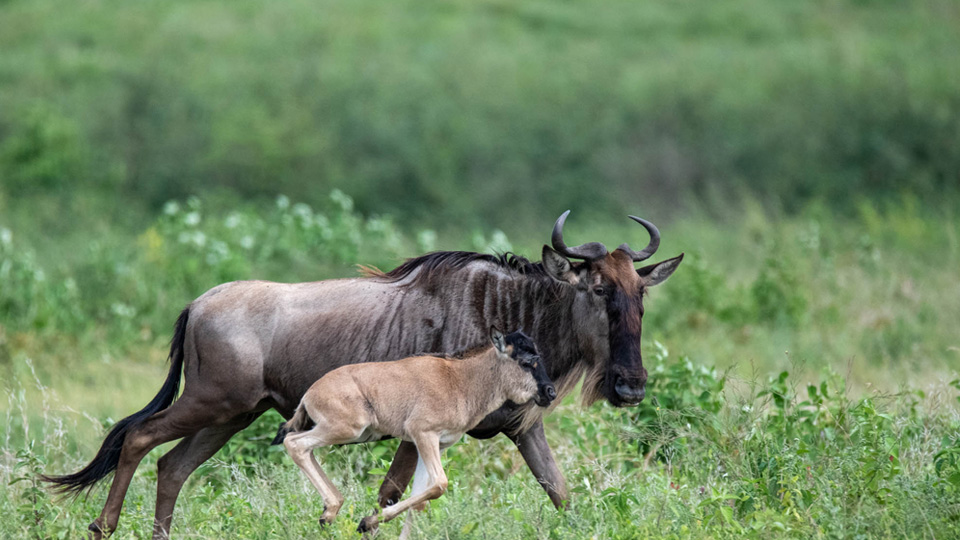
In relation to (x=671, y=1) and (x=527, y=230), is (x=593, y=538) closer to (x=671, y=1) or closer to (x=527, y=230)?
(x=527, y=230)

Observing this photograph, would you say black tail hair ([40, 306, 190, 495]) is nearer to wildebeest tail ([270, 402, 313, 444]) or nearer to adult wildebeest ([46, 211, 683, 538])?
adult wildebeest ([46, 211, 683, 538])

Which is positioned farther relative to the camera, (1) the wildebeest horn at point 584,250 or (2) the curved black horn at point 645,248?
(2) the curved black horn at point 645,248

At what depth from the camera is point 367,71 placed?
28.0 m

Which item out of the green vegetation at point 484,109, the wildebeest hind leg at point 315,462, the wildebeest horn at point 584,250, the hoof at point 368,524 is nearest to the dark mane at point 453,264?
the wildebeest horn at point 584,250

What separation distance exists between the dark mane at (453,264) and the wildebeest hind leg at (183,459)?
1180mm

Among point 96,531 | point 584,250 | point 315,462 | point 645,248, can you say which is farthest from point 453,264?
point 96,531

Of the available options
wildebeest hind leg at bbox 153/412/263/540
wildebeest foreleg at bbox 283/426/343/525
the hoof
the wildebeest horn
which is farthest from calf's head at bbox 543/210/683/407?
wildebeest hind leg at bbox 153/412/263/540

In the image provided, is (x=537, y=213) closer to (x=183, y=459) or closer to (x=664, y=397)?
(x=664, y=397)

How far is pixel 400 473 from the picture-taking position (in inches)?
229

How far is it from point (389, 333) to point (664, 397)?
7.47 ft

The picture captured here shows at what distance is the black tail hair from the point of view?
6262mm

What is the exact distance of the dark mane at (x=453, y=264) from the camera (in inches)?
247

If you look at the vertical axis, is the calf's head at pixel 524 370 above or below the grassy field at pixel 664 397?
above

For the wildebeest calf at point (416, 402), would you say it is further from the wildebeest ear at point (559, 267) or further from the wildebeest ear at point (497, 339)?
the wildebeest ear at point (559, 267)
